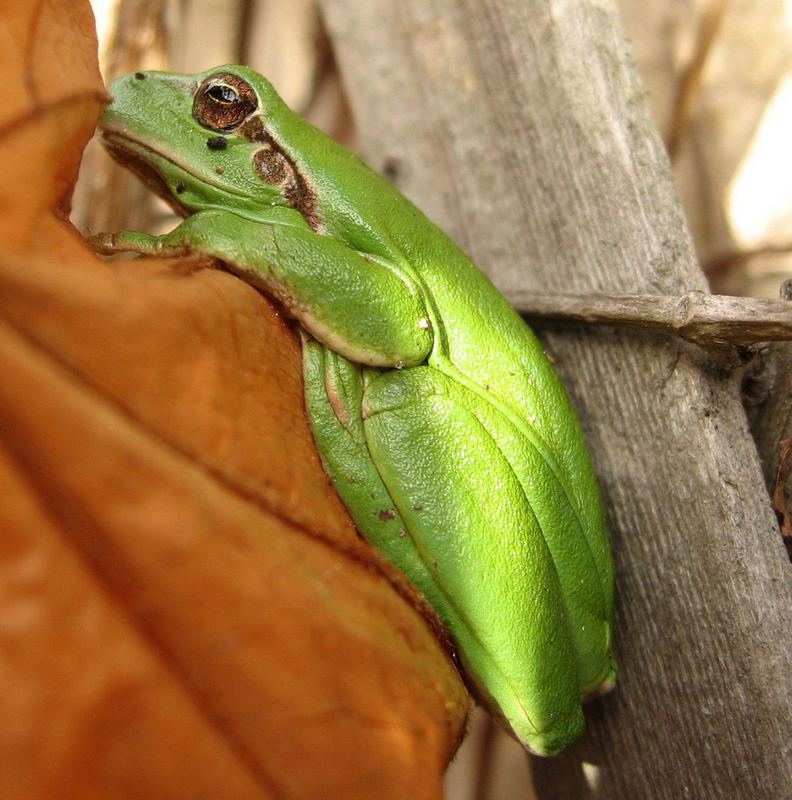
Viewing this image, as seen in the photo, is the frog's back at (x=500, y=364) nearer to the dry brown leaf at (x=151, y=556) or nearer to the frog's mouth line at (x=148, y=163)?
the frog's mouth line at (x=148, y=163)

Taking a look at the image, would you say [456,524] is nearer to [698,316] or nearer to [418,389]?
[418,389]

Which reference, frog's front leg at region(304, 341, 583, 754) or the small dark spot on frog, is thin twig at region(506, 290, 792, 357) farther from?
the small dark spot on frog

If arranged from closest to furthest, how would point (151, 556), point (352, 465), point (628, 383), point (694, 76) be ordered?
point (151, 556)
point (352, 465)
point (628, 383)
point (694, 76)

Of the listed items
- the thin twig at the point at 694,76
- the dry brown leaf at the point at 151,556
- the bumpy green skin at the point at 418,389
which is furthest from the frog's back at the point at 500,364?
the thin twig at the point at 694,76

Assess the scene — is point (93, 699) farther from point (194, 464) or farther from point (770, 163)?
point (770, 163)

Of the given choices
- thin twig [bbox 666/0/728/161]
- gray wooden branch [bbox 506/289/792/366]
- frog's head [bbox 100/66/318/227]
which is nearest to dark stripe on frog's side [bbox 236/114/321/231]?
frog's head [bbox 100/66/318/227]

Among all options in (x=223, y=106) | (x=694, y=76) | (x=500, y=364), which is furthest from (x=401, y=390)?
(x=694, y=76)
